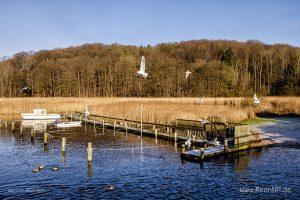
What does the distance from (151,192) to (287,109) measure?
38.9 metres

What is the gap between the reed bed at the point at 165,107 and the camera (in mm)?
40031

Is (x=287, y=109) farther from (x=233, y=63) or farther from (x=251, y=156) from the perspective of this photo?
(x=233, y=63)

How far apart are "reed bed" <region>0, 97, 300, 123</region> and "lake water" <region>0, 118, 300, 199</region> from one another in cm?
972

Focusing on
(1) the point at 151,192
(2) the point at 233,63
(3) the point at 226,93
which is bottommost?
(1) the point at 151,192

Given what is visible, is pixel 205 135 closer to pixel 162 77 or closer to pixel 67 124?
pixel 67 124

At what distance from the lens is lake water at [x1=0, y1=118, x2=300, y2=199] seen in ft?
57.6

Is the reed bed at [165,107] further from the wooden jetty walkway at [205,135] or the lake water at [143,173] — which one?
the lake water at [143,173]

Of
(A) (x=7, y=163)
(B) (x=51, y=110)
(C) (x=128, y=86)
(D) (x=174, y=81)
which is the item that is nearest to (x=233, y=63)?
(D) (x=174, y=81)

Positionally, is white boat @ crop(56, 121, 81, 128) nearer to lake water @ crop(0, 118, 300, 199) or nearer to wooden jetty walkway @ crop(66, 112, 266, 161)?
wooden jetty walkway @ crop(66, 112, 266, 161)

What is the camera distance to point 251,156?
83.5ft

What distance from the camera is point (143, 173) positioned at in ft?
68.9

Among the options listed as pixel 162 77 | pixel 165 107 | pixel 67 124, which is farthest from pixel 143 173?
pixel 162 77

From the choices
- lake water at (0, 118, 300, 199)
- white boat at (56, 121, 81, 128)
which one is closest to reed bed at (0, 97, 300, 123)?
white boat at (56, 121, 81, 128)

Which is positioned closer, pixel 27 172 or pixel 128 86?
pixel 27 172
